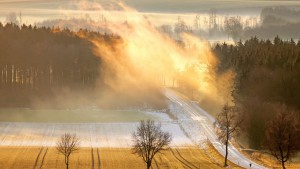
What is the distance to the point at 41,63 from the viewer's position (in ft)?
447

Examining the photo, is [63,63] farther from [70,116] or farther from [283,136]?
[283,136]

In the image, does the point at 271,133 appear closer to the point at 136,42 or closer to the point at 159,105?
the point at 159,105

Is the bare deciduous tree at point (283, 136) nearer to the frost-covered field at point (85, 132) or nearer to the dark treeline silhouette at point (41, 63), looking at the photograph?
the frost-covered field at point (85, 132)

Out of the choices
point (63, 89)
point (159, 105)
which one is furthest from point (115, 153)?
point (63, 89)

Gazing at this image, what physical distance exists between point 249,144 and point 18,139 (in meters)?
31.6

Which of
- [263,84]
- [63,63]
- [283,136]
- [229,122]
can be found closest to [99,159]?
[229,122]

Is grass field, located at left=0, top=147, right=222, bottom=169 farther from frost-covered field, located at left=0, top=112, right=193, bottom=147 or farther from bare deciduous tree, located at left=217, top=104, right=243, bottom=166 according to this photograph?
frost-covered field, located at left=0, top=112, right=193, bottom=147

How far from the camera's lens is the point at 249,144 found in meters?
90.5

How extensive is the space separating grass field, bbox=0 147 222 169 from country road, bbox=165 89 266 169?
127 inches

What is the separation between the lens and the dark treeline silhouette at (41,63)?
13212 cm

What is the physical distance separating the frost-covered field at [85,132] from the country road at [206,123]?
11.8 feet

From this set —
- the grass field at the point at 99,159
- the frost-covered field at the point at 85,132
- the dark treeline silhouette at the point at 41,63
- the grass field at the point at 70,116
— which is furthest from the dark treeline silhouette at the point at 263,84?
the dark treeline silhouette at the point at 41,63

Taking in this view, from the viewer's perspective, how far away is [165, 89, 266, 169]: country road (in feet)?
263

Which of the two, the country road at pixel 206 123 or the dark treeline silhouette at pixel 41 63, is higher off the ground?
the dark treeline silhouette at pixel 41 63
